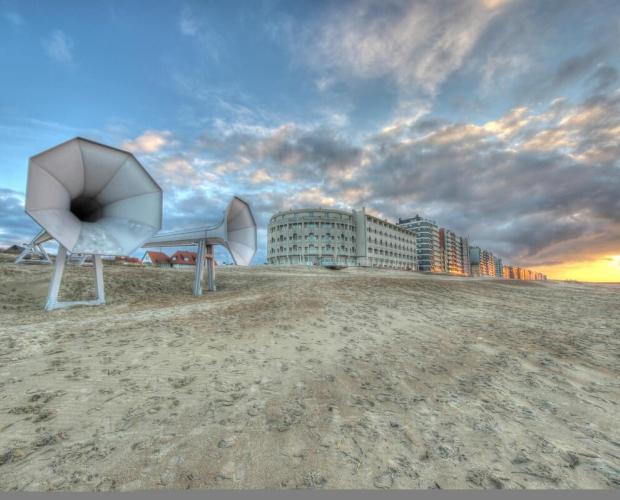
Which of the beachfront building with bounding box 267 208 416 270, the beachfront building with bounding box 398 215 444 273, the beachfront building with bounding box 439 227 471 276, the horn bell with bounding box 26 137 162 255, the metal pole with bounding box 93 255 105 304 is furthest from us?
the beachfront building with bounding box 439 227 471 276

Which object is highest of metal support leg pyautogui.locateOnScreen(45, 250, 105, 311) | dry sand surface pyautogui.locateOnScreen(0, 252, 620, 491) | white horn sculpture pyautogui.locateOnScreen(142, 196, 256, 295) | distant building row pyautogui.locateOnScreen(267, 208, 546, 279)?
distant building row pyautogui.locateOnScreen(267, 208, 546, 279)

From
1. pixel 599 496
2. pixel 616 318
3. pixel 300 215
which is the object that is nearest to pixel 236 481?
pixel 599 496

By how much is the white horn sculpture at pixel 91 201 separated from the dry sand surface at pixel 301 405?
3991 mm

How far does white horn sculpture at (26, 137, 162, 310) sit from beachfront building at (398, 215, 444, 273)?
130114 millimetres

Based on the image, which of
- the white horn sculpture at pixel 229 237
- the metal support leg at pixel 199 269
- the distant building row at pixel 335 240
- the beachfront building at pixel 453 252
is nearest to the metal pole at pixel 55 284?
the white horn sculpture at pixel 229 237

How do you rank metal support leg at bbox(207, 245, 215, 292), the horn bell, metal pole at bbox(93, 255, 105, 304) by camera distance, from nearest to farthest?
1. the horn bell
2. metal pole at bbox(93, 255, 105, 304)
3. metal support leg at bbox(207, 245, 215, 292)

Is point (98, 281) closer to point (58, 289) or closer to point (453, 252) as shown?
point (58, 289)

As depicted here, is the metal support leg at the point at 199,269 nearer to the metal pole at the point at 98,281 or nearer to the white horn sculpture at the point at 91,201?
the white horn sculpture at the point at 91,201

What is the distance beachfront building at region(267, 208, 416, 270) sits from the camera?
89688 millimetres

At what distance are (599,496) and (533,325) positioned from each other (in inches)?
380

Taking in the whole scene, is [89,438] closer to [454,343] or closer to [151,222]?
[454,343]

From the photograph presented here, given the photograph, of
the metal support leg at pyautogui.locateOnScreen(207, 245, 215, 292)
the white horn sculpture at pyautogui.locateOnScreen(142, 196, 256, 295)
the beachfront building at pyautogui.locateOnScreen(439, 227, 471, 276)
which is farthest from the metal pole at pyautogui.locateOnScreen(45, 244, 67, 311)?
the beachfront building at pyautogui.locateOnScreen(439, 227, 471, 276)

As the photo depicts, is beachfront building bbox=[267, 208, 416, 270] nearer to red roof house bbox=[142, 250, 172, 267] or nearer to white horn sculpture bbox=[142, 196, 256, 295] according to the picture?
red roof house bbox=[142, 250, 172, 267]

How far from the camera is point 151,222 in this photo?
14.1 metres
